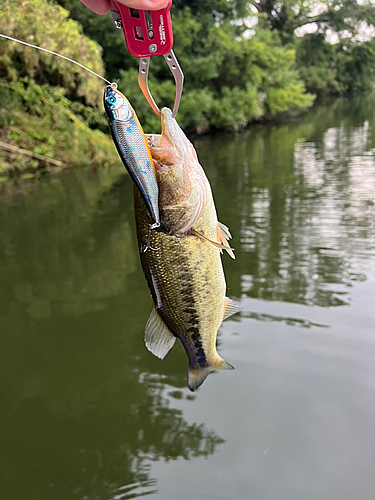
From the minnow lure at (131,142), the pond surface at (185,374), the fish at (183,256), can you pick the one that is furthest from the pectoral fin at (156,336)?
the pond surface at (185,374)

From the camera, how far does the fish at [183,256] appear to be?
1549 millimetres

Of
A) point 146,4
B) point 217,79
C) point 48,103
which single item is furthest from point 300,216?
point 217,79

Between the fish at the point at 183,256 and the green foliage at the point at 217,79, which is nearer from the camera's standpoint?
the fish at the point at 183,256

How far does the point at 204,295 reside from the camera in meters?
1.73

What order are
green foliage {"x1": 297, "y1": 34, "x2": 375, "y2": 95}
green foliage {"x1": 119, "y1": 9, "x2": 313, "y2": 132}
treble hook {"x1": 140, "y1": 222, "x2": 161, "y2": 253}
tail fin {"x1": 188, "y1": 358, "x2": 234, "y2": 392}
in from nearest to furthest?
treble hook {"x1": 140, "y1": 222, "x2": 161, "y2": 253}
tail fin {"x1": 188, "y1": 358, "x2": 234, "y2": 392}
green foliage {"x1": 119, "y1": 9, "x2": 313, "y2": 132}
green foliage {"x1": 297, "y1": 34, "x2": 375, "y2": 95}

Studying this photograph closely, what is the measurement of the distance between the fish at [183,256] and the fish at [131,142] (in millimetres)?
105

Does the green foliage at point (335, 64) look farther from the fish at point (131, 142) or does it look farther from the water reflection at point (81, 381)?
the fish at point (131, 142)

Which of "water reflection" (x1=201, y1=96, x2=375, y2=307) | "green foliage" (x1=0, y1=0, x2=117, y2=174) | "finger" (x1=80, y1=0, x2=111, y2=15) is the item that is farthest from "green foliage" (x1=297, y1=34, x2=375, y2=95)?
"finger" (x1=80, y1=0, x2=111, y2=15)

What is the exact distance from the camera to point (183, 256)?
5.41ft

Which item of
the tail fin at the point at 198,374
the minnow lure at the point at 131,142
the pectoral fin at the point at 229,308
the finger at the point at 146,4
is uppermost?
the finger at the point at 146,4

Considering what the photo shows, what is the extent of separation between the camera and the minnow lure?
4.14 ft

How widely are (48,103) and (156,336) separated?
11.6 meters

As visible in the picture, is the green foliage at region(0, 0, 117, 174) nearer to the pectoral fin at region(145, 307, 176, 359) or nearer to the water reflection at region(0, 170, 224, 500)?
the water reflection at region(0, 170, 224, 500)

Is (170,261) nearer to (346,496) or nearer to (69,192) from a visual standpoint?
(346,496)
